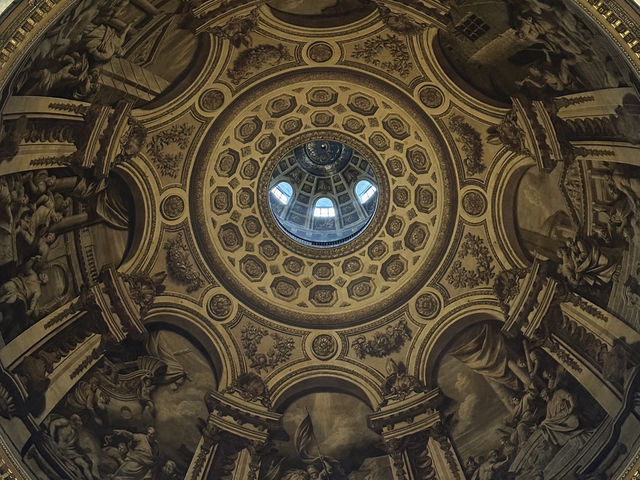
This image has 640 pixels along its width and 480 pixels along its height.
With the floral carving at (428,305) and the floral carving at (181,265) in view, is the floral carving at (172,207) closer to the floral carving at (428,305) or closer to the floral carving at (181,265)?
the floral carving at (181,265)

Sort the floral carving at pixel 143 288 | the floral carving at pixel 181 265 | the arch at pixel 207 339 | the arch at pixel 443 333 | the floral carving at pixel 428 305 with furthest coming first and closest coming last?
the floral carving at pixel 428 305 < the floral carving at pixel 181 265 < the arch at pixel 207 339 < the arch at pixel 443 333 < the floral carving at pixel 143 288

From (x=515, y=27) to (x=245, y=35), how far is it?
20.3ft

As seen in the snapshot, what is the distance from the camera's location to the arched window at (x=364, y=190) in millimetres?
21688

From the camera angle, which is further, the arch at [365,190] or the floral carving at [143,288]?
the arch at [365,190]

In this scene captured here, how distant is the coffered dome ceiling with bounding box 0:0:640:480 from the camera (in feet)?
41.1

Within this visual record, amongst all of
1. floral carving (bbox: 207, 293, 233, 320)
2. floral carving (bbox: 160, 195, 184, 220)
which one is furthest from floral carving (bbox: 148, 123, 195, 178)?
floral carving (bbox: 207, 293, 233, 320)

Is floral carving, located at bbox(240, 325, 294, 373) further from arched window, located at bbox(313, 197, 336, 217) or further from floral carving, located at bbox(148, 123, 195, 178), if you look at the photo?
arched window, located at bbox(313, 197, 336, 217)

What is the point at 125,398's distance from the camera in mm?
15484

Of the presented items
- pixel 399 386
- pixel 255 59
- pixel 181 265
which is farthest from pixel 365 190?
pixel 399 386

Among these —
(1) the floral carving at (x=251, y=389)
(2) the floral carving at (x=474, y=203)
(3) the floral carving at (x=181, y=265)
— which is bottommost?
(1) the floral carving at (x=251, y=389)

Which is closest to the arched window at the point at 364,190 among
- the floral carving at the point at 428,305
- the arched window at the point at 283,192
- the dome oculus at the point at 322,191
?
the dome oculus at the point at 322,191

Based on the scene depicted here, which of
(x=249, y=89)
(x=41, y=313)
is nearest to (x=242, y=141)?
(x=249, y=89)

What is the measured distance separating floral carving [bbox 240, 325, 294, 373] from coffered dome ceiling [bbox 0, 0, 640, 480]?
6 centimetres

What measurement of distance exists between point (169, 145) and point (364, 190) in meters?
7.29
